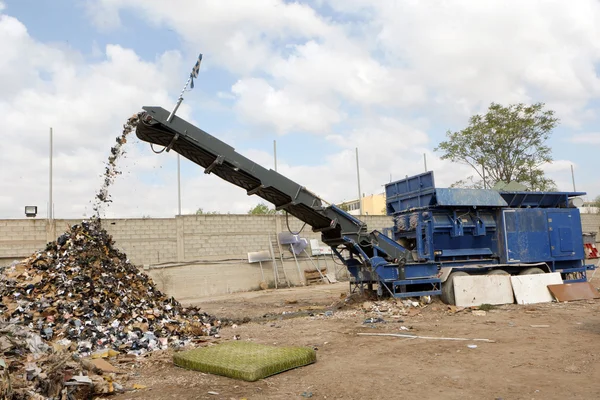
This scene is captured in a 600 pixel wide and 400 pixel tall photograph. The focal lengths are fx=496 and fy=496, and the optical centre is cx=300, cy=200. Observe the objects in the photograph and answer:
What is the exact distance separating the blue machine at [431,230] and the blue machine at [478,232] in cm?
2

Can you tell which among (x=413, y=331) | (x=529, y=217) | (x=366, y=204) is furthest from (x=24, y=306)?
(x=366, y=204)

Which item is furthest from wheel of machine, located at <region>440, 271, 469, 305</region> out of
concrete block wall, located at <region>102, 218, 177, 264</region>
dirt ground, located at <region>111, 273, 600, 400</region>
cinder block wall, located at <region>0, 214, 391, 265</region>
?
concrete block wall, located at <region>102, 218, 177, 264</region>

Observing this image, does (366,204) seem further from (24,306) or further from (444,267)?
(24,306)

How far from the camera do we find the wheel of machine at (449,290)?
35.8 ft

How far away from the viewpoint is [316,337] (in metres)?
8.05

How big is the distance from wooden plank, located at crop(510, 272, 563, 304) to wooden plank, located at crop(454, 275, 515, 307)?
→ 165 mm

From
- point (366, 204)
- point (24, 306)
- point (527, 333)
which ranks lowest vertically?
point (527, 333)

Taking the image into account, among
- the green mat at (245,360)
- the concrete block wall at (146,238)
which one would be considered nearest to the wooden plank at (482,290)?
the green mat at (245,360)

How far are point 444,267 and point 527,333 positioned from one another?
11.0 ft

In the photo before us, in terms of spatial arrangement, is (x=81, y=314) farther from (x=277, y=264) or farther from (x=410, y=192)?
(x=277, y=264)

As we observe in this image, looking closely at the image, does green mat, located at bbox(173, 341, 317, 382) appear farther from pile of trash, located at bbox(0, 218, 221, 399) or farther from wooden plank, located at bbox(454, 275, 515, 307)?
wooden plank, located at bbox(454, 275, 515, 307)

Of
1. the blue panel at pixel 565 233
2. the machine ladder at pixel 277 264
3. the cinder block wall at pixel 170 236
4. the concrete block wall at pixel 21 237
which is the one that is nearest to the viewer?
the blue panel at pixel 565 233

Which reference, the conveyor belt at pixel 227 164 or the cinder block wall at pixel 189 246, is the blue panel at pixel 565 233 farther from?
the cinder block wall at pixel 189 246

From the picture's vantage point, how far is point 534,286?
11523 mm
